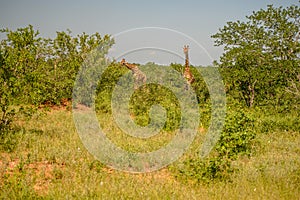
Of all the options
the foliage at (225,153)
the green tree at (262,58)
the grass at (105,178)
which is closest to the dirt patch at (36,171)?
the grass at (105,178)

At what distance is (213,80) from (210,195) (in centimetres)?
1659

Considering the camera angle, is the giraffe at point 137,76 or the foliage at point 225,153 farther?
the giraffe at point 137,76

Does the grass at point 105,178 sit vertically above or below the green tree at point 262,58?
below

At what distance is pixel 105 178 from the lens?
6.48 m

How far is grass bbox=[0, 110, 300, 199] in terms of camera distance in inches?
224

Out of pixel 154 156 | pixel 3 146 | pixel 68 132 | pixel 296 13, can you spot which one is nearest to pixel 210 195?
pixel 154 156

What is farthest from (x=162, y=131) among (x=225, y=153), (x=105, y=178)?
(x=105, y=178)

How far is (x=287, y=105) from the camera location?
1534 cm

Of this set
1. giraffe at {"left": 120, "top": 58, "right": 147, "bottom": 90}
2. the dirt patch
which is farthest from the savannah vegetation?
giraffe at {"left": 120, "top": 58, "right": 147, "bottom": 90}

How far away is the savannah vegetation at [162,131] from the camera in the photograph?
610 centimetres

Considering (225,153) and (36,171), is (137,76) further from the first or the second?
(36,171)

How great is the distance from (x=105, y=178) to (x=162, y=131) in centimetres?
531

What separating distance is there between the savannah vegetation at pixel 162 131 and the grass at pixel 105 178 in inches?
0.8

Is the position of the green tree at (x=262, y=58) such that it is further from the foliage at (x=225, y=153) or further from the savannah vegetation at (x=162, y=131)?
the foliage at (x=225, y=153)
